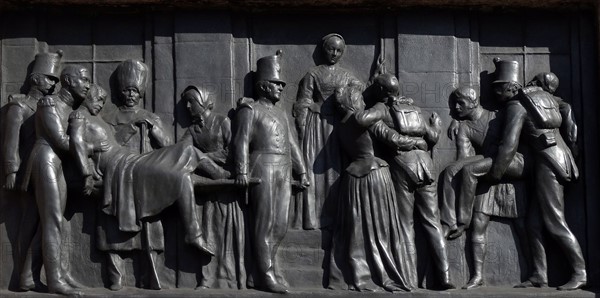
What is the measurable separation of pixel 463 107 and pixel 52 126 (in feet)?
14.5

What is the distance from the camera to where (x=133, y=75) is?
48.2 ft

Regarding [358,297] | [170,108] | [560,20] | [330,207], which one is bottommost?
[358,297]

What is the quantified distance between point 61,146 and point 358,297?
3.52m

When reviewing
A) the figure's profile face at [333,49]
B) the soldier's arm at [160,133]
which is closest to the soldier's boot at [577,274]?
the figure's profile face at [333,49]

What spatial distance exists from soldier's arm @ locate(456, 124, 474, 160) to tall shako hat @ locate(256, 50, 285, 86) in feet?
6.55

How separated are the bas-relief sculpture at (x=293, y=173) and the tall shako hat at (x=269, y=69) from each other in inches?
0.5

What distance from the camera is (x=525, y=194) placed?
48.0 ft

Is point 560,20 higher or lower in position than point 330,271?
higher

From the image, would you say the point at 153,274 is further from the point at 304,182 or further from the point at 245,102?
the point at 245,102

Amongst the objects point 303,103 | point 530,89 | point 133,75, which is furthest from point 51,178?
point 530,89

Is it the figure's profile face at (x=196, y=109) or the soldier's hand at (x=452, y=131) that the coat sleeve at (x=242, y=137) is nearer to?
the figure's profile face at (x=196, y=109)

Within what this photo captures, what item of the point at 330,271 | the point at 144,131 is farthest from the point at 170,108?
the point at 330,271

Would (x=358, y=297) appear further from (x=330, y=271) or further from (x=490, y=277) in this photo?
(x=490, y=277)

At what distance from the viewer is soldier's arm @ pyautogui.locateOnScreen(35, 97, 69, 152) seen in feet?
46.9
